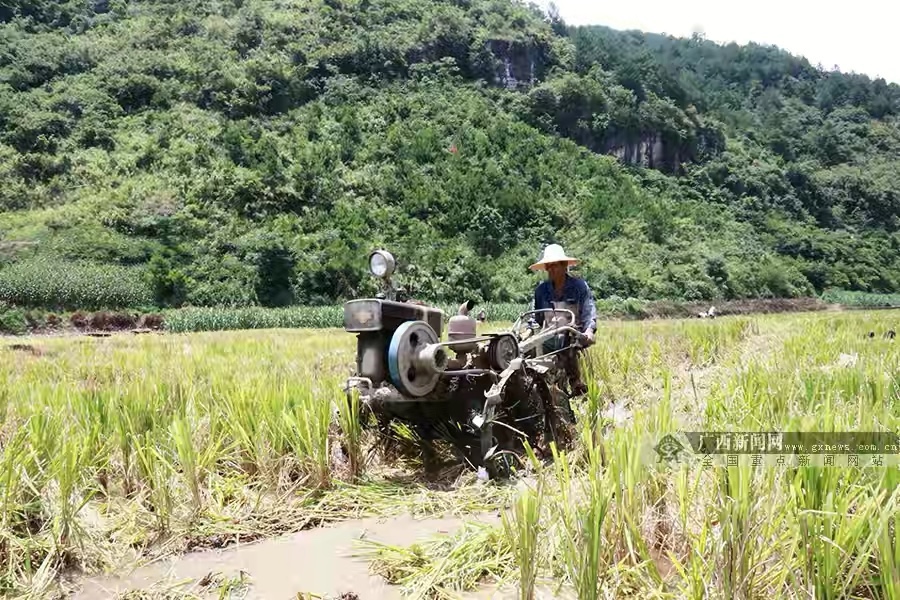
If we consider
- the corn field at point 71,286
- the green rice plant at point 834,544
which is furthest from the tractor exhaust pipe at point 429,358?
the corn field at point 71,286

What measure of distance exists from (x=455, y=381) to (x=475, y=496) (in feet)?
2.29

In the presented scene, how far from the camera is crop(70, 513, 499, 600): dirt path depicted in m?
2.10

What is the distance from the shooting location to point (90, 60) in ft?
137

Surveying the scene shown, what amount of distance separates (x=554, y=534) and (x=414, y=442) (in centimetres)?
171

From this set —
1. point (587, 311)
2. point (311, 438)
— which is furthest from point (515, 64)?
point (311, 438)

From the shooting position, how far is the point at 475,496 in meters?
3.00

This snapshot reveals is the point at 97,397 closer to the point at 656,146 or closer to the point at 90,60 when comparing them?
the point at 90,60

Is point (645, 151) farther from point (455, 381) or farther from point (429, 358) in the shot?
point (429, 358)

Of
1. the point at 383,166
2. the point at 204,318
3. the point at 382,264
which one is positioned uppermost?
the point at 383,166

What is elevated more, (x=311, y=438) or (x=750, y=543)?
(x=750, y=543)

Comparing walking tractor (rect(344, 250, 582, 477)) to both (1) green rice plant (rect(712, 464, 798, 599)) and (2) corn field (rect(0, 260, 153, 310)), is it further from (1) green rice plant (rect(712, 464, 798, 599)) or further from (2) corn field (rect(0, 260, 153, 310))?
(2) corn field (rect(0, 260, 153, 310))

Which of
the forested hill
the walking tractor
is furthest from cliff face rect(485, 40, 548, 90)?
the walking tractor

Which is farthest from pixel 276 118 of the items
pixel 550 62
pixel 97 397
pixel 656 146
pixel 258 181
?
pixel 97 397

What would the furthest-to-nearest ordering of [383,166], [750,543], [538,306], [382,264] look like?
[383,166], [538,306], [382,264], [750,543]
